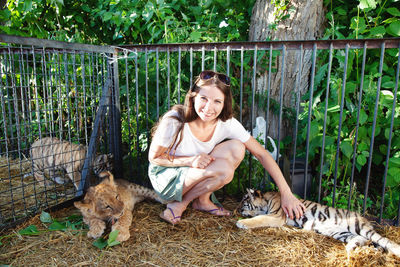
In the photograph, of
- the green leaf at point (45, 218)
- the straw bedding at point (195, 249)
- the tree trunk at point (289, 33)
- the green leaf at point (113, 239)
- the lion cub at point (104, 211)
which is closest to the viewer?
the straw bedding at point (195, 249)

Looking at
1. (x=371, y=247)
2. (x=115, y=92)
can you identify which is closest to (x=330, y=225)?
(x=371, y=247)

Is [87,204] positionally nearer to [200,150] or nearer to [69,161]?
[200,150]

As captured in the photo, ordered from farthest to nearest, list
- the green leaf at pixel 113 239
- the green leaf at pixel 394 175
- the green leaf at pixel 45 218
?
the green leaf at pixel 394 175 < the green leaf at pixel 45 218 < the green leaf at pixel 113 239

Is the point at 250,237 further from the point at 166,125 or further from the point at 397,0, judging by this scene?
the point at 397,0

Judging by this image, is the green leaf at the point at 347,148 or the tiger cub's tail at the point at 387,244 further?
the green leaf at the point at 347,148

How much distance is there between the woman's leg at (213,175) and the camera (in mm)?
2841

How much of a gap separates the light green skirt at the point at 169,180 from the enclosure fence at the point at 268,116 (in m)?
0.70

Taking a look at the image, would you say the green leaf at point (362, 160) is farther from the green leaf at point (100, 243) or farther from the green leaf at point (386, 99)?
the green leaf at point (100, 243)

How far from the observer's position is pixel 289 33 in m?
4.36

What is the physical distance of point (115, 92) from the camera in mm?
3689

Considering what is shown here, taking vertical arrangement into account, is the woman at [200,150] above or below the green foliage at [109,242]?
above

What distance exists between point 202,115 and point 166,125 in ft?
1.16

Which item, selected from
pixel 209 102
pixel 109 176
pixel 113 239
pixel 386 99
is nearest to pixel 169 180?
pixel 109 176

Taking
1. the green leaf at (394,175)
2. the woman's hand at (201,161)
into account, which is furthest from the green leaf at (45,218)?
the green leaf at (394,175)
